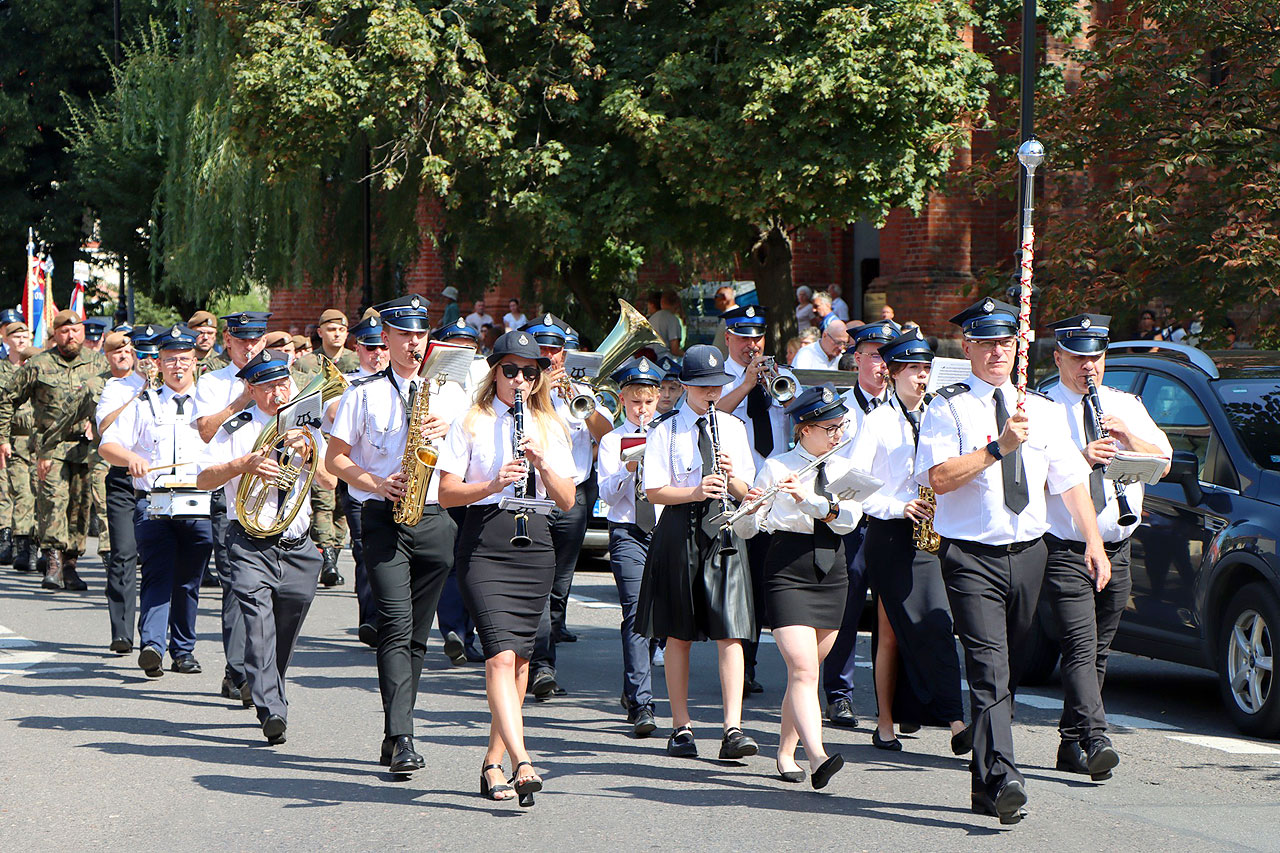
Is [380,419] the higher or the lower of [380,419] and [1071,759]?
the higher

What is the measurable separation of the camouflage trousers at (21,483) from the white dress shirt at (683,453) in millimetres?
9139

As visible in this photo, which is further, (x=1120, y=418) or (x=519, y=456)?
(x=1120, y=418)

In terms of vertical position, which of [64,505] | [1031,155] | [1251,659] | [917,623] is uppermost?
[1031,155]

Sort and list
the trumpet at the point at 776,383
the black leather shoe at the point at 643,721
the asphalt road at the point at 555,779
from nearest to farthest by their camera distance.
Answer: the asphalt road at the point at 555,779 < the black leather shoe at the point at 643,721 < the trumpet at the point at 776,383

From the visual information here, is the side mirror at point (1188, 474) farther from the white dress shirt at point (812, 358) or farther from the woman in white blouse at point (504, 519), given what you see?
the white dress shirt at point (812, 358)

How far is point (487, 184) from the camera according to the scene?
19.2m

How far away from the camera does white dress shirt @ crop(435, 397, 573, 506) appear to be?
680cm

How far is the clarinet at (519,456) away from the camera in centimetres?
670

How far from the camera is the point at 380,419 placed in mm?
7359

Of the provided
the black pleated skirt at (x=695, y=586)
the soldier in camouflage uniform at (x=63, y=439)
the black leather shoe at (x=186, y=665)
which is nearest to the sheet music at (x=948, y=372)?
the black pleated skirt at (x=695, y=586)

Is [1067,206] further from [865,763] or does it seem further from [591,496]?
[865,763]

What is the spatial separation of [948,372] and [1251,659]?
2436mm

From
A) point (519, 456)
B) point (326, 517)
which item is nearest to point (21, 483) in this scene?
point (326, 517)

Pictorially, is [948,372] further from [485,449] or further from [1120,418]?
[485,449]
